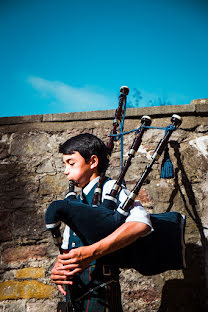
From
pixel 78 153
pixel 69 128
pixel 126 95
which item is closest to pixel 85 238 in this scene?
pixel 78 153

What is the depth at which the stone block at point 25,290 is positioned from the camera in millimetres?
2465

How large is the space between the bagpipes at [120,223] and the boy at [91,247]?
53 millimetres

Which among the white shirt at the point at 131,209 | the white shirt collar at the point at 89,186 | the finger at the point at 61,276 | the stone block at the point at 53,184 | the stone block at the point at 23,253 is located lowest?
the finger at the point at 61,276

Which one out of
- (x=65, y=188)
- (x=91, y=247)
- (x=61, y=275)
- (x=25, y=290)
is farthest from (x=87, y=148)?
(x=25, y=290)

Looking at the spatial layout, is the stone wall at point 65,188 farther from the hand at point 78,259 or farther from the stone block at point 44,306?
the hand at point 78,259

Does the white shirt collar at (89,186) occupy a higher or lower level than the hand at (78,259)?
higher

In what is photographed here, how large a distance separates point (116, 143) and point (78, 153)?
96 cm

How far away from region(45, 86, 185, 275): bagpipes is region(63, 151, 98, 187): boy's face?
0.16 meters

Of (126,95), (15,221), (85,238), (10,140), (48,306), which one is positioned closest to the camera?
(85,238)

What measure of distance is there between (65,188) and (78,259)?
1251 millimetres

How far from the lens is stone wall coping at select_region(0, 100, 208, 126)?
8.37 feet

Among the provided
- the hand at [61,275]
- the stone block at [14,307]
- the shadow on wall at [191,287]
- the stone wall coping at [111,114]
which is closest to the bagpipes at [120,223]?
the hand at [61,275]

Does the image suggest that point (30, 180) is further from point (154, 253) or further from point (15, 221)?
point (154, 253)

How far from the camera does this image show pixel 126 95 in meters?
2.07
